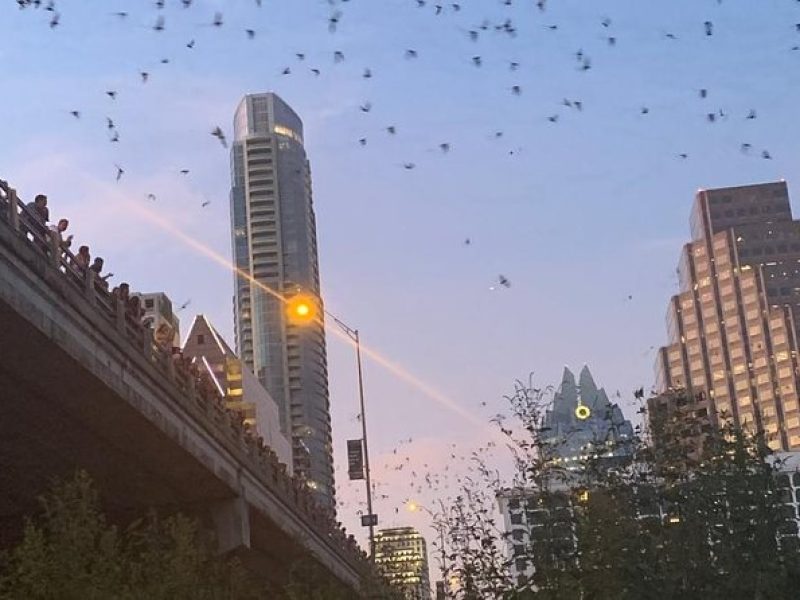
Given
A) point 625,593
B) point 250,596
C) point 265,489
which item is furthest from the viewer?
point 265,489

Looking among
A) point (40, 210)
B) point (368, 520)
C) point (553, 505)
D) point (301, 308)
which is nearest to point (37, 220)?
point (40, 210)

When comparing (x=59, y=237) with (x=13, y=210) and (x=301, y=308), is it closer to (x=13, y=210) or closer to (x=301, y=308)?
(x=13, y=210)

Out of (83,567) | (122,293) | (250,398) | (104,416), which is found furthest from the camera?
(250,398)

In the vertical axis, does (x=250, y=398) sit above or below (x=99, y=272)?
above

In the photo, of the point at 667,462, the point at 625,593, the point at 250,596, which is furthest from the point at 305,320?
the point at 625,593

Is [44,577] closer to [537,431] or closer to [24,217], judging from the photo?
[24,217]
